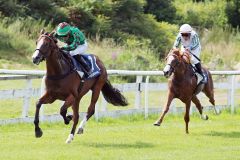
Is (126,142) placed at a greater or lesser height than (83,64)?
lesser

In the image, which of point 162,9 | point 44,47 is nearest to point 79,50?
point 44,47

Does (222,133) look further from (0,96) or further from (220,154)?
(0,96)

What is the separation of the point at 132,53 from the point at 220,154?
13939 millimetres

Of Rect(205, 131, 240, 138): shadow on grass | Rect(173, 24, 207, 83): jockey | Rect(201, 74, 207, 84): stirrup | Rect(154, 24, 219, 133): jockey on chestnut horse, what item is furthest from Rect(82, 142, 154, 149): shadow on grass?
Rect(201, 74, 207, 84): stirrup

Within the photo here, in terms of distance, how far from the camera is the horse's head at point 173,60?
1274 centimetres

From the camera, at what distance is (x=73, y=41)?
1225 centimetres

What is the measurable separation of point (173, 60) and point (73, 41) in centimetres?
185

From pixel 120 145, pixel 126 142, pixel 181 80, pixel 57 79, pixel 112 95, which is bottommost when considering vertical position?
pixel 112 95

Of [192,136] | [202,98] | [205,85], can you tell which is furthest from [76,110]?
[202,98]

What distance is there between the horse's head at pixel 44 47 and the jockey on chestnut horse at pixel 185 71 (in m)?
2.28

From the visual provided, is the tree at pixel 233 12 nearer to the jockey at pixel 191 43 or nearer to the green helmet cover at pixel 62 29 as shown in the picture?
the jockey at pixel 191 43

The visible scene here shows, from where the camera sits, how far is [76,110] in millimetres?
12062

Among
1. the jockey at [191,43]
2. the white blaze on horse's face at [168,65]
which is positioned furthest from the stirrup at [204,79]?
the white blaze on horse's face at [168,65]

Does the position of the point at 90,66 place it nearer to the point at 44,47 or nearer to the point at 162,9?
the point at 44,47
